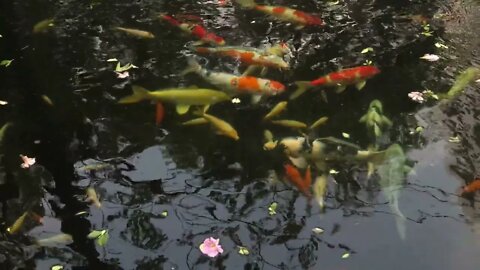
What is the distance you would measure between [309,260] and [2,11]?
4.00 meters

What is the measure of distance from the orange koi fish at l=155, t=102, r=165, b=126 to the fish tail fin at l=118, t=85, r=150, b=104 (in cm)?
15

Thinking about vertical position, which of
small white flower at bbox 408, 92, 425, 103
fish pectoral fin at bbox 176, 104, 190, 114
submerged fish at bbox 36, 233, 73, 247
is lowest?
submerged fish at bbox 36, 233, 73, 247

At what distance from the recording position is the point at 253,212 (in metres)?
3.49

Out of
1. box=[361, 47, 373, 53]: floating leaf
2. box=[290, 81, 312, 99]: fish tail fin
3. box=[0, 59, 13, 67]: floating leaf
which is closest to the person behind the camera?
box=[290, 81, 312, 99]: fish tail fin

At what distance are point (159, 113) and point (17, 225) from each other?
1.24m

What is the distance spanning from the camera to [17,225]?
340 centimetres

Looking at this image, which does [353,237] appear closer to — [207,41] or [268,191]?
[268,191]

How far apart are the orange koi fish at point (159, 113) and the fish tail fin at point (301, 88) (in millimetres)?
941

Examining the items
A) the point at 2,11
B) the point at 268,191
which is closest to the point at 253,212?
the point at 268,191

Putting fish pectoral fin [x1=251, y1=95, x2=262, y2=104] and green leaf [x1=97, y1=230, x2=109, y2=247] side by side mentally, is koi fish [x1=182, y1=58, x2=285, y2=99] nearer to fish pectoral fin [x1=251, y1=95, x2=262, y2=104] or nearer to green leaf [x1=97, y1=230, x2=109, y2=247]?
fish pectoral fin [x1=251, y1=95, x2=262, y2=104]

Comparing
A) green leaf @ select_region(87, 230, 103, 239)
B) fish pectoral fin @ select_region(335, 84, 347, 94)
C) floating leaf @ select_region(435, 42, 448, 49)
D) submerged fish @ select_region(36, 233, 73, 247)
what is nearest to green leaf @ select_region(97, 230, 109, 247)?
green leaf @ select_region(87, 230, 103, 239)

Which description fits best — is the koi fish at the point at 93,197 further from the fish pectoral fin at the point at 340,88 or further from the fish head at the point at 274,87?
the fish pectoral fin at the point at 340,88

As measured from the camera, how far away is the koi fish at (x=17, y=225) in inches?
132

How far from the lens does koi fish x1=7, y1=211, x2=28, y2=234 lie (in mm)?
3365
